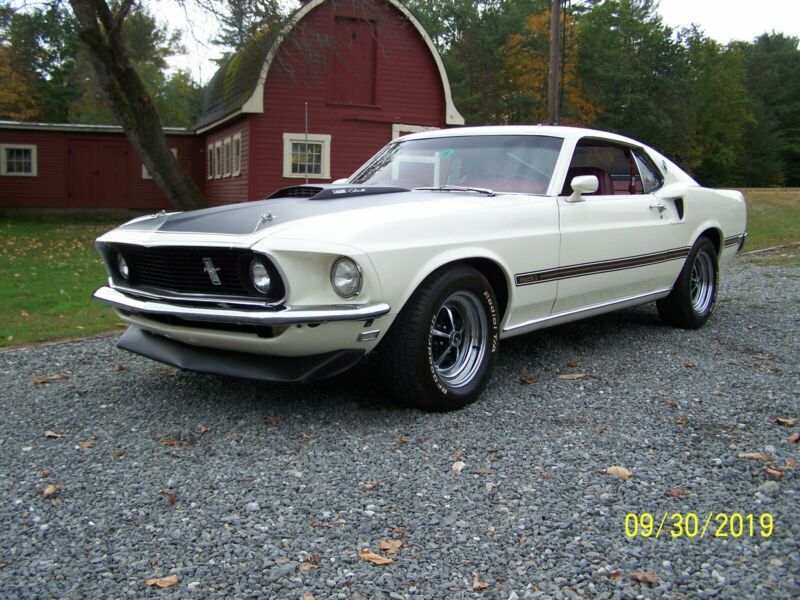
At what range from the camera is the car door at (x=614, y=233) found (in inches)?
183

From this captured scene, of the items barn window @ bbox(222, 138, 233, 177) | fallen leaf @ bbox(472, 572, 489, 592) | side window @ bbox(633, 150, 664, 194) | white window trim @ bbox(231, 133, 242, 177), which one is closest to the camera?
fallen leaf @ bbox(472, 572, 489, 592)

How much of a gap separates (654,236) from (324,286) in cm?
298

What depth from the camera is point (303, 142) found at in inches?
771

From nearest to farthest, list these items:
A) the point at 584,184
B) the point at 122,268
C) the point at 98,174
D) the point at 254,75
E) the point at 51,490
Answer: the point at 51,490 < the point at 122,268 < the point at 584,184 < the point at 254,75 < the point at 98,174

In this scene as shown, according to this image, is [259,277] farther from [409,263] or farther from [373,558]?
[373,558]

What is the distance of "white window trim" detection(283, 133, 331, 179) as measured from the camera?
771 inches

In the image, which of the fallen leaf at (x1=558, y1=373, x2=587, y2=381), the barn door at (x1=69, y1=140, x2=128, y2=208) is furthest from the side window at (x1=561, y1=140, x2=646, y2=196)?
the barn door at (x1=69, y1=140, x2=128, y2=208)

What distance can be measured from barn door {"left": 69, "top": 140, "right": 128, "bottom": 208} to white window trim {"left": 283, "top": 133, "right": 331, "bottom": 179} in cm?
769

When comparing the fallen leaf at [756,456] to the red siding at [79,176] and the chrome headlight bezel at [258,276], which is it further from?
the red siding at [79,176]

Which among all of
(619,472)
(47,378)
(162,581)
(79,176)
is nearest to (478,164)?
(619,472)

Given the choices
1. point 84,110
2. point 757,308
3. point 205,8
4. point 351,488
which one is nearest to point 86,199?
point 205,8

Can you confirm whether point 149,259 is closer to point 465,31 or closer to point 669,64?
point 465,31

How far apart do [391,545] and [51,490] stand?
1.42 m

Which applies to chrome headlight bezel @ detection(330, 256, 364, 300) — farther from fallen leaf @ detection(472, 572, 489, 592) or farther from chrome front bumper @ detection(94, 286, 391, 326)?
fallen leaf @ detection(472, 572, 489, 592)
